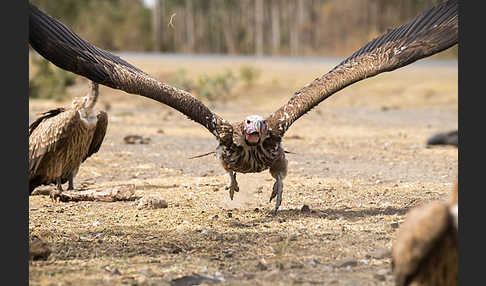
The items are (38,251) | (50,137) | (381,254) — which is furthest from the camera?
(50,137)

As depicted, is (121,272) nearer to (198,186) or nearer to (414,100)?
(198,186)

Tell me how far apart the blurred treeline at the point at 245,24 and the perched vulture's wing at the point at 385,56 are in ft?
115

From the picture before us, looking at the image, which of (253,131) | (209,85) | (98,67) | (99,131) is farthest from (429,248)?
(209,85)

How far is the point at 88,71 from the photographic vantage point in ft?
25.2

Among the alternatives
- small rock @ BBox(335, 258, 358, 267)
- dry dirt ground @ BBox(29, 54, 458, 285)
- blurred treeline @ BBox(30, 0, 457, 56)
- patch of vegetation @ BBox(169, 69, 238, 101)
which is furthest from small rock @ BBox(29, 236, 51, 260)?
blurred treeline @ BBox(30, 0, 457, 56)

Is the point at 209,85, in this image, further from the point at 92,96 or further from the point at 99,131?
the point at 92,96

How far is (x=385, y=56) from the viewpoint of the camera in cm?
866

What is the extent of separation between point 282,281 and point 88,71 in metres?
3.45

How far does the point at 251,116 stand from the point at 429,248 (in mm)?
3987

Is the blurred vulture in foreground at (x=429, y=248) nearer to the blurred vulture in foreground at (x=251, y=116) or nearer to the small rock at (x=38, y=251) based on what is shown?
the small rock at (x=38, y=251)

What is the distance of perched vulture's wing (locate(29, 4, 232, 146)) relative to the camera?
24.4 feet

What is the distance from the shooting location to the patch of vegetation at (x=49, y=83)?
23.5 meters

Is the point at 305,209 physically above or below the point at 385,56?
below

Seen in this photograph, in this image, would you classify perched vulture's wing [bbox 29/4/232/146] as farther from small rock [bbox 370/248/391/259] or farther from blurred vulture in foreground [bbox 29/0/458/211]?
small rock [bbox 370/248/391/259]
